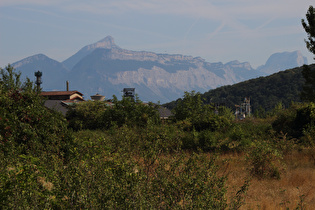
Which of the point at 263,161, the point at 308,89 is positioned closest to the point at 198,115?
the point at 263,161

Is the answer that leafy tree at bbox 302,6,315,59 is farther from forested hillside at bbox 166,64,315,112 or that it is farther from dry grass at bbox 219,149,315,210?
forested hillside at bbox 166,64,315,112

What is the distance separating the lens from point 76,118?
2389cm

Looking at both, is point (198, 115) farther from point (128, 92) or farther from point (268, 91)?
point (268, 91)

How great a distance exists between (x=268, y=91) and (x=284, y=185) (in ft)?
286

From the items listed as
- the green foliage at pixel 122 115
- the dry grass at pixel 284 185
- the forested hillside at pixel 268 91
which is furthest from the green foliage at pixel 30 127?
the forested hillside at pixel 268 91

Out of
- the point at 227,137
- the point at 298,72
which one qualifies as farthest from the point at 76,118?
the point at 298,72

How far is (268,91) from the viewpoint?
9331 cm

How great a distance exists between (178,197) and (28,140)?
19.3ft

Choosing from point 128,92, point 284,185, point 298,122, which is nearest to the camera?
point 284,185

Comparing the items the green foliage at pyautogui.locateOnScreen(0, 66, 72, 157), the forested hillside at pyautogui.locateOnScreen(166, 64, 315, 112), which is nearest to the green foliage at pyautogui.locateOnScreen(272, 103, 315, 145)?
the green foliage at pyautogui.locateOnScreen(0, 66, 72, 157)

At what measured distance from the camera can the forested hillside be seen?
3317 inches

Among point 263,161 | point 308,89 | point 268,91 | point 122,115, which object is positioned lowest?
point 263,161

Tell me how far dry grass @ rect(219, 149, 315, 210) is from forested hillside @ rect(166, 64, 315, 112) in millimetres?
63730

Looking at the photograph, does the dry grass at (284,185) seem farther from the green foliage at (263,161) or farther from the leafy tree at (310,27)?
the leafy tree at (310,27)
